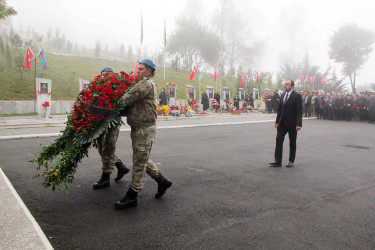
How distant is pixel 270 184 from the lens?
5133 mm

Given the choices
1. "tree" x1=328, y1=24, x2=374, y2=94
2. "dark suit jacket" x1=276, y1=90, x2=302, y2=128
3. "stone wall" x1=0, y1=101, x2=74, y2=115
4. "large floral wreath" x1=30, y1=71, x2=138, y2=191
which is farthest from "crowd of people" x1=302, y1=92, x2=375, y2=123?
"tree" x1=328, y1=24, x2=374, y2=94

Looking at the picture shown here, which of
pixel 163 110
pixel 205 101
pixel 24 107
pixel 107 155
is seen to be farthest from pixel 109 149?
pixel 205 101

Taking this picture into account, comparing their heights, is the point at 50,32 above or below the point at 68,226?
above

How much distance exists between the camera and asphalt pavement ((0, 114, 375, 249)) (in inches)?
120

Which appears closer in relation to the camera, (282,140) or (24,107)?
(282,140)

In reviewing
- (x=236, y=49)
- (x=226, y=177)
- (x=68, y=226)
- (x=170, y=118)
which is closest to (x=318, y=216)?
(x=226, y=177)

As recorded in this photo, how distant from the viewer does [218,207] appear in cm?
398

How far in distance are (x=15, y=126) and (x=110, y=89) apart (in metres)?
A: 10.8

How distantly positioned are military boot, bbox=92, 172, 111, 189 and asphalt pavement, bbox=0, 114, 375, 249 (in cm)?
10

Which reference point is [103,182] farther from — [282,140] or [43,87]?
[43,87]

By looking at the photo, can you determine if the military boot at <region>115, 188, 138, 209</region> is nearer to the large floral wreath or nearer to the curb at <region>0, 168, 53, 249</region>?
the large floral wreath

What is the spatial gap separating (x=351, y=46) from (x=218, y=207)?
67451mm

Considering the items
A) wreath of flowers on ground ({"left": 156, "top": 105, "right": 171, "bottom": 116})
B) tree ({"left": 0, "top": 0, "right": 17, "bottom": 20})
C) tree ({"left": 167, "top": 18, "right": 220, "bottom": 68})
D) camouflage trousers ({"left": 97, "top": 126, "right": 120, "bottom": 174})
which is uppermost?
tree ({"left": 167, "top": 18, "right": 220, "bottom": 68})

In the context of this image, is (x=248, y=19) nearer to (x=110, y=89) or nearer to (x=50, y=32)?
(x=50, y=32)
